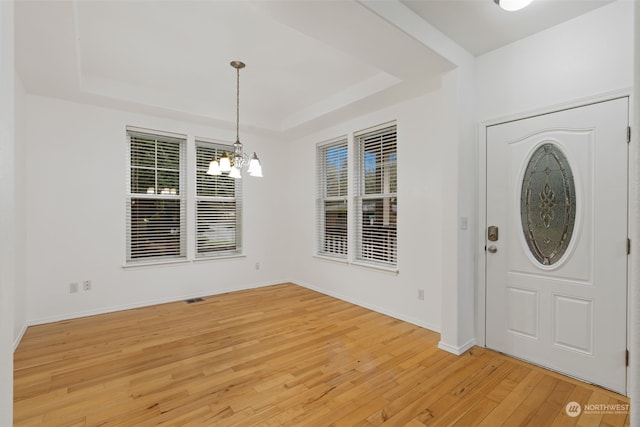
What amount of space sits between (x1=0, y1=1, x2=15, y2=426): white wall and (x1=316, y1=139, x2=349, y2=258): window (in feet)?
13.0

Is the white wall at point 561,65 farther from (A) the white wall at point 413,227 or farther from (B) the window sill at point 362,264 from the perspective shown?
(B) the window sill at point 362,264

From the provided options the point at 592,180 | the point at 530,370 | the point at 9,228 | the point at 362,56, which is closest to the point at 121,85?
the point at 362,56

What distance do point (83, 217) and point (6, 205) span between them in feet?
11.2

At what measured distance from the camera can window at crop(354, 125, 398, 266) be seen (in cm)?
413

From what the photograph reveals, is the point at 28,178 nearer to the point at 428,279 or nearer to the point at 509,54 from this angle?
the point at 428,279

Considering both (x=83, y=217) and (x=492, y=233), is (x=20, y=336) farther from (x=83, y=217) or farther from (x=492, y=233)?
(x=492, y=233)

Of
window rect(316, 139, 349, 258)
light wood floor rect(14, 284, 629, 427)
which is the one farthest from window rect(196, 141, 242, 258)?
light wood floor rect(14, 284, 629, 427)

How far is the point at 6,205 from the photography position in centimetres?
113

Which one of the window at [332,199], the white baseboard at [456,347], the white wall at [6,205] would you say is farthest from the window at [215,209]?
the white wall at [6,205]

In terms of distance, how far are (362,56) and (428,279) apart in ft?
8.15

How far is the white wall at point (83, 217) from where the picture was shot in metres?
3.70

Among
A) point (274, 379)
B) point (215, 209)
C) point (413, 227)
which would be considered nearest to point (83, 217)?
point (215, 209)

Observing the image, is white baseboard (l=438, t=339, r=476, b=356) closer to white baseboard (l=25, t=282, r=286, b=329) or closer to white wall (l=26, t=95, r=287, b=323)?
white baseboard (l=25, t=282, r=286, b=329)

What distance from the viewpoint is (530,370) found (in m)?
2.63
